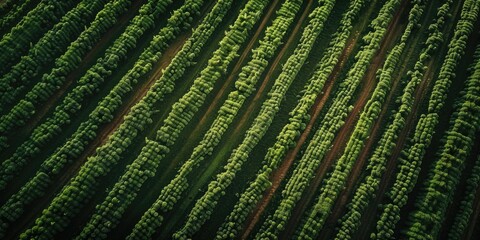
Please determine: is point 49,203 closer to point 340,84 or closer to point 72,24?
point 72,24

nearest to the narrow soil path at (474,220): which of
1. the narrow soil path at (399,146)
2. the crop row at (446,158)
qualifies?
the crop row at (446,158)

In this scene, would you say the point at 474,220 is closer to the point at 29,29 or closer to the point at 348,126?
the point at 348,126

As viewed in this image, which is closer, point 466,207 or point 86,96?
point 466,207

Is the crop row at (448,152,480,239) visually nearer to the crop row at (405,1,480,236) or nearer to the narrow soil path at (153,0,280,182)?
the crop row at (405,1,480,236)

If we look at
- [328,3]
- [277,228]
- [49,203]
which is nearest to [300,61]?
[328,3]

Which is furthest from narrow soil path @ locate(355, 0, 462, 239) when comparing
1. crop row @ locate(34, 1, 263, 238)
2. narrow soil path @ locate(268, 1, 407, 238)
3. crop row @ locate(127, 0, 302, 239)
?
crop row @ locate(34, 1, 263, 238)

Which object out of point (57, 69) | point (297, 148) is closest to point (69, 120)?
point (57, 69)

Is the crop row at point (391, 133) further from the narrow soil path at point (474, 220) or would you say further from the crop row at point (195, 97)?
the crop row at point (195, 97)
